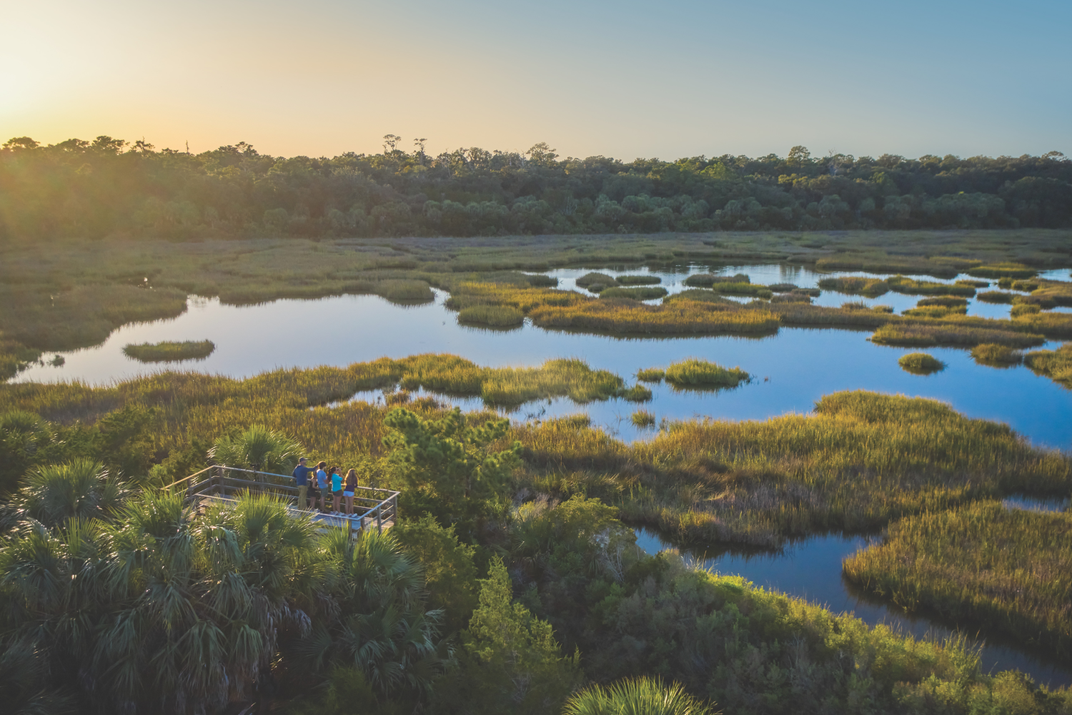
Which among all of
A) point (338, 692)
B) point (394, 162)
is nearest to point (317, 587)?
point (338, 692)

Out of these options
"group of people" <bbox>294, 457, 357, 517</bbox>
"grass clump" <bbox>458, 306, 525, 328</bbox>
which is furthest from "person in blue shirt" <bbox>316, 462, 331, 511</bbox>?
"grass clump" <bbox>458, 306, 525, 328</bbox>

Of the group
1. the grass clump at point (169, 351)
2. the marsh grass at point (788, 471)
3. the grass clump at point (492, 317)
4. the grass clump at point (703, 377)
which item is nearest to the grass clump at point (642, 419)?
the marsh grass at point (788, 471)

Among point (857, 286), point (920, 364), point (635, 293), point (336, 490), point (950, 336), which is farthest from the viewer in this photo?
point (857, 286)

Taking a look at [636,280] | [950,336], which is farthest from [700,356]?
[636,280]

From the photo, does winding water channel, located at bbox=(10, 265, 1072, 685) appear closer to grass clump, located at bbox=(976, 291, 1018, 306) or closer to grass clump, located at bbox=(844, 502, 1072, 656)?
grass clump, located at bbox=(844, 502, 1072, 656)

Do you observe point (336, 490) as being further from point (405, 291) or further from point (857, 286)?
point (857, 286)

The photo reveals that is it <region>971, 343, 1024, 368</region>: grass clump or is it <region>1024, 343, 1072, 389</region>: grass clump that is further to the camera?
<region>971, 343, 1024, 368</region>: grass clump
